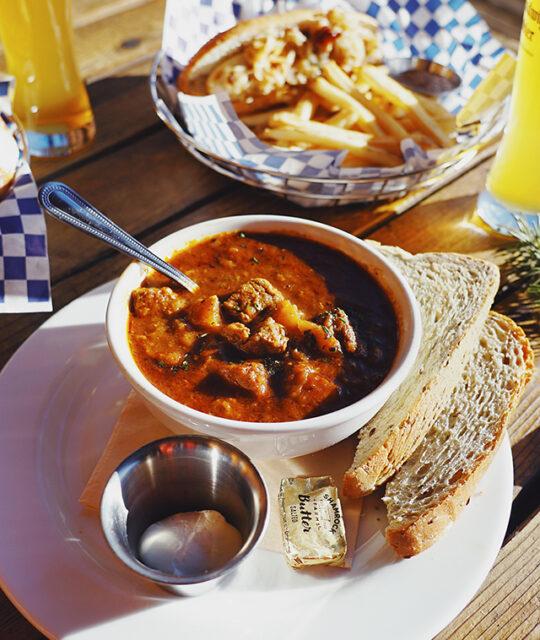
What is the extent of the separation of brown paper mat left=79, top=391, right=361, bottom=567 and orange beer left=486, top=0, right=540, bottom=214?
4.70 ft

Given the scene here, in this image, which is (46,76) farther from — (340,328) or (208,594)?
(208,594)

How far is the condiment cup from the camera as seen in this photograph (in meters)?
1.54

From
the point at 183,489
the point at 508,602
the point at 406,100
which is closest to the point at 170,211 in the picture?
the point at 406,100

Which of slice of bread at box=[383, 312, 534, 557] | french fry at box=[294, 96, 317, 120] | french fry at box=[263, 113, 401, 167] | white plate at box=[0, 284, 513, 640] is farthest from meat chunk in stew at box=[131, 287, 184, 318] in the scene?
french fry at box=[294, 96, 317, 120]

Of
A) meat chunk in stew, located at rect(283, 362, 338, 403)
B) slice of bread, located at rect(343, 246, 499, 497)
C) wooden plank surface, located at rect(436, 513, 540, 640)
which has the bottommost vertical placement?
wooden plank surface, located at rect(436, 513, 540, 640)

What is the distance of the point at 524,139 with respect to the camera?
8.73 feet

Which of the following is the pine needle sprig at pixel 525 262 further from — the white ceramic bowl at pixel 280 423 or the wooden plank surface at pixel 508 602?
the wooden plank surface at pixel 508 602

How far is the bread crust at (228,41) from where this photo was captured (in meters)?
3.04

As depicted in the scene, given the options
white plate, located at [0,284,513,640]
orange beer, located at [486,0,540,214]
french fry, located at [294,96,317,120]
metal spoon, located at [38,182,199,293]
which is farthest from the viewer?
french fry, located at [294,96,317,120]

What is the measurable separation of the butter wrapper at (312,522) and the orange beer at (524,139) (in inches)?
64.6

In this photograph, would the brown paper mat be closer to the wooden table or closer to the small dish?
the wooden table

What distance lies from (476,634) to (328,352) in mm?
809

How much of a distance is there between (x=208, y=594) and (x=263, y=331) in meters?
0.69

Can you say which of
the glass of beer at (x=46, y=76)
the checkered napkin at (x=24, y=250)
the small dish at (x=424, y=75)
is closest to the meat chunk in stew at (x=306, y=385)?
the checkered napkin at (x=24, y=250)
